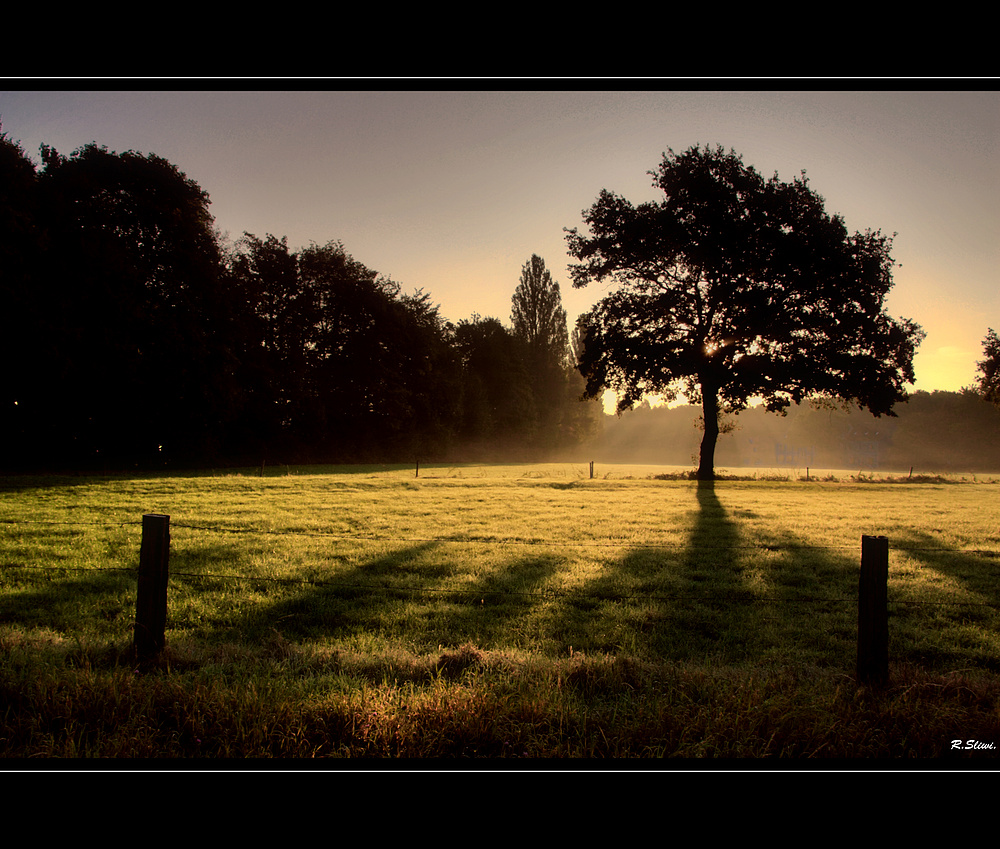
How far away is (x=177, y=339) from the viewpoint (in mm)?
26625

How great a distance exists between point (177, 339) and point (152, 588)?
2755 centimetres

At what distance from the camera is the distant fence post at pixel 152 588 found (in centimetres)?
402

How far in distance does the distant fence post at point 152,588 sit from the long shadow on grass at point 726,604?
392cm

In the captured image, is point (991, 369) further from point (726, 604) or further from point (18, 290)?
point (18, 290)

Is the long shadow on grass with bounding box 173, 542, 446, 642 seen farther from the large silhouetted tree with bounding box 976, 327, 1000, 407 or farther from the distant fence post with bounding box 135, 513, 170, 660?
the large silhouetted tree with bounding box 976, 327, 1000, 407

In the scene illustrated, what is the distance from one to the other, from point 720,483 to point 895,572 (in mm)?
18192

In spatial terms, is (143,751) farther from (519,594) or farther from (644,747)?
(519,594)

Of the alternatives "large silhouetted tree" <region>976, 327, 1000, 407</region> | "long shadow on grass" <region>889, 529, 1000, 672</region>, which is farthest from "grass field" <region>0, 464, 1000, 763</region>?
"large silhouetted tree" <region>976, 327, 1000, 407</region>

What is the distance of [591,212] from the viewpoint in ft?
96.1

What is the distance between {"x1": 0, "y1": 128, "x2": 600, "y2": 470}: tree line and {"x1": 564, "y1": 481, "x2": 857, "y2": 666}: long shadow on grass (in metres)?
27.7

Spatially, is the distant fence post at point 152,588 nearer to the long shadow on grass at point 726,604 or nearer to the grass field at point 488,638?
the grass field at point 488,638

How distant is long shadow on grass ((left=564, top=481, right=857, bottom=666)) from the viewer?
17.2ft

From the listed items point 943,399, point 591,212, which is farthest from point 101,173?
point 943,399

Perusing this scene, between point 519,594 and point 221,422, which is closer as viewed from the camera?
point 519,594
